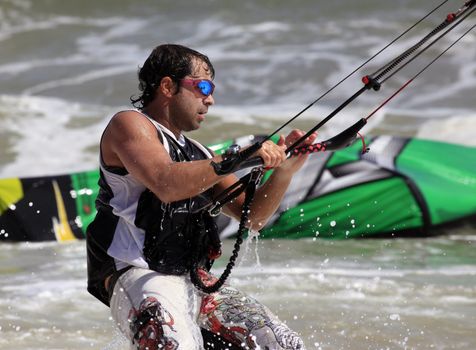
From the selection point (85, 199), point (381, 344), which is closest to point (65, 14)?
point (85, 199)

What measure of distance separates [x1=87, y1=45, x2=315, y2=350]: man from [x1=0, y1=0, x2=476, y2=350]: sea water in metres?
1.18

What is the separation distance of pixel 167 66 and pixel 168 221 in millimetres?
568

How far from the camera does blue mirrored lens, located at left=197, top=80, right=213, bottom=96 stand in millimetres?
3482

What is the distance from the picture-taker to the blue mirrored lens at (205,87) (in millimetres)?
3482

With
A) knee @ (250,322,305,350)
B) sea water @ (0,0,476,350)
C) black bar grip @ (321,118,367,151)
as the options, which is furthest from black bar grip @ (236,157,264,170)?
sea water @ (0,0,476,350)

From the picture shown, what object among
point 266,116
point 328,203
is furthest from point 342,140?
point 266,116

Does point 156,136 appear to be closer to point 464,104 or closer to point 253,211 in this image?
point 253,211

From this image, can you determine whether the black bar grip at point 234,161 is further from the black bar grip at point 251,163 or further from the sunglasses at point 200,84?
the sunglasses at point 200,84

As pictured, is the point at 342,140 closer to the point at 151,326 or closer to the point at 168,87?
the point at 168,87

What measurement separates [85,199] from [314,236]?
1770 millimetres

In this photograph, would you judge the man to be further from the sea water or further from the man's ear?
the sea water

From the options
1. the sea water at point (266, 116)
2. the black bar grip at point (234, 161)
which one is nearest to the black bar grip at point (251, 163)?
the black bar grip at point (234, 161)

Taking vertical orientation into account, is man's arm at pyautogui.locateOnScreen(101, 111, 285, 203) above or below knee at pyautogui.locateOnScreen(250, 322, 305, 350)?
above

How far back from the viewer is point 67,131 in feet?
37.9
